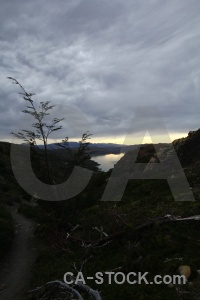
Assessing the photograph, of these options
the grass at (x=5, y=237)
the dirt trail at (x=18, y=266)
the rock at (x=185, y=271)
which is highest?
the rock at (x=185, y=271)

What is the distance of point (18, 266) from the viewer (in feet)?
44.9

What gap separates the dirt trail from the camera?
1142 cm

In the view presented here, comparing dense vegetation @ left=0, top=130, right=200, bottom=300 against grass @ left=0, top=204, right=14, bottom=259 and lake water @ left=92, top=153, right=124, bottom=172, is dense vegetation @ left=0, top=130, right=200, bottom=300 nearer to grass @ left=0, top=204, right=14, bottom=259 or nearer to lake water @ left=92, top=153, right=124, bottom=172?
grass @ left=0, top=204, right=14, bottom=259

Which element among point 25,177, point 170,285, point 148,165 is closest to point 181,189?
point 148,165

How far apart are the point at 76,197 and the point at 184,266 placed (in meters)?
10.5

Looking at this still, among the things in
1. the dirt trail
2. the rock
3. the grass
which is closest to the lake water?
the dirt trail

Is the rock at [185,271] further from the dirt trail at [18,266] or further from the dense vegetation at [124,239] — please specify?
the dirt trail at [18,266]

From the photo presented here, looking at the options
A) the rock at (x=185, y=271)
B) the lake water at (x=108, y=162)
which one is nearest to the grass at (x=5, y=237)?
the rock at (x=185, y=271)

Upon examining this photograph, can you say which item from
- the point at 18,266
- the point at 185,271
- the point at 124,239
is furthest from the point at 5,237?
the point at 185,271

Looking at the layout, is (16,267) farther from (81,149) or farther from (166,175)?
(166,175)

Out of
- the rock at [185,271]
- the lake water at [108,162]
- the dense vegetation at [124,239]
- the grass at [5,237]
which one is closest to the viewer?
the rock at [185,271]

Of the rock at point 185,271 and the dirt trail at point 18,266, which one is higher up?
the rock at point 185,271

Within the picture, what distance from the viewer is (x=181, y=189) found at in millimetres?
16938

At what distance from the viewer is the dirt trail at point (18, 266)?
37.5 ft
